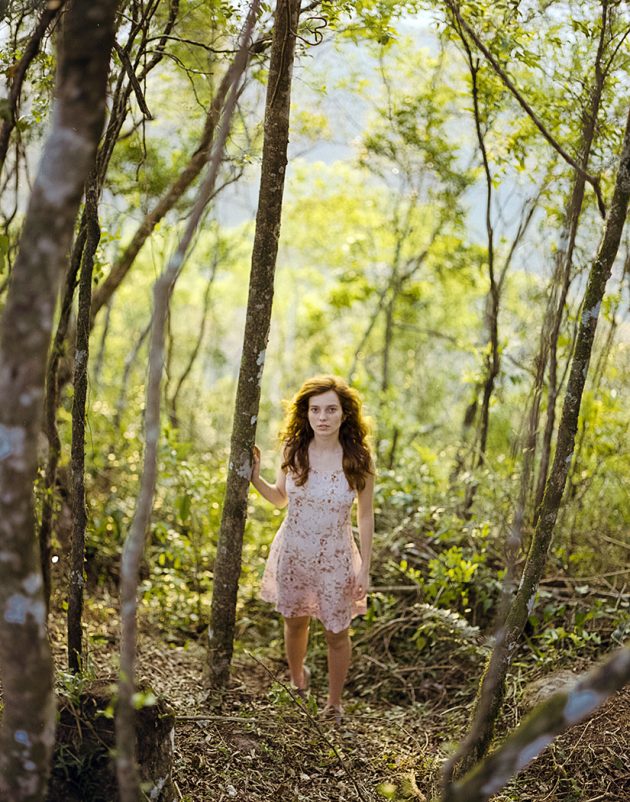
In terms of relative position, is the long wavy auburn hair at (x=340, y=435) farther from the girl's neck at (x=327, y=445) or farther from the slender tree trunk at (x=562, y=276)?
the slender tree trunk at (x=562, y=276)

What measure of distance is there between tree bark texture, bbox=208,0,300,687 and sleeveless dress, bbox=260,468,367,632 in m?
0.32

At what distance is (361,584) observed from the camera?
4012mm

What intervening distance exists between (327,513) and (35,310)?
2360mm

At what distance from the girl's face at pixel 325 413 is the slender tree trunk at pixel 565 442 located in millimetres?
1243

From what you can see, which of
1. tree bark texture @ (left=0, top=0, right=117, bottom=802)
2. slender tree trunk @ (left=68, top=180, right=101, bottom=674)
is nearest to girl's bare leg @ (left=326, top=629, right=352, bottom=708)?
slender tree trunk @ (left=68, top=180, right=101, bottom=674)

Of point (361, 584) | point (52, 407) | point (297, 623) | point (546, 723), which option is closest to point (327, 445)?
point (361, 584)

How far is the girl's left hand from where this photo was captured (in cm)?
400

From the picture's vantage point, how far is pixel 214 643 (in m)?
3.91

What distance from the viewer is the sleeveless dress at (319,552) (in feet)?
13.0

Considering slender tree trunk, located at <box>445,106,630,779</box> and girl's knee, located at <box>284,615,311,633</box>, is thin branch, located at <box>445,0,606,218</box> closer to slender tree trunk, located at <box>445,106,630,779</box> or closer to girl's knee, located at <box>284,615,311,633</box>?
slender tree trunk, located at <box>445,106,630,779</box>

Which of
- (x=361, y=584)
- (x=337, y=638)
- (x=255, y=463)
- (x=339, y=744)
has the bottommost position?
(x=339, y=744)

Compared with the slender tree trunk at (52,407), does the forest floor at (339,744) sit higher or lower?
lower

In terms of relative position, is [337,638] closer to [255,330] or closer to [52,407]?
[255,330]

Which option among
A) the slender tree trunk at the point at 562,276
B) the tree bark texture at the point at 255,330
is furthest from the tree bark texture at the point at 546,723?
the tree bark texture at the point at 255,330
